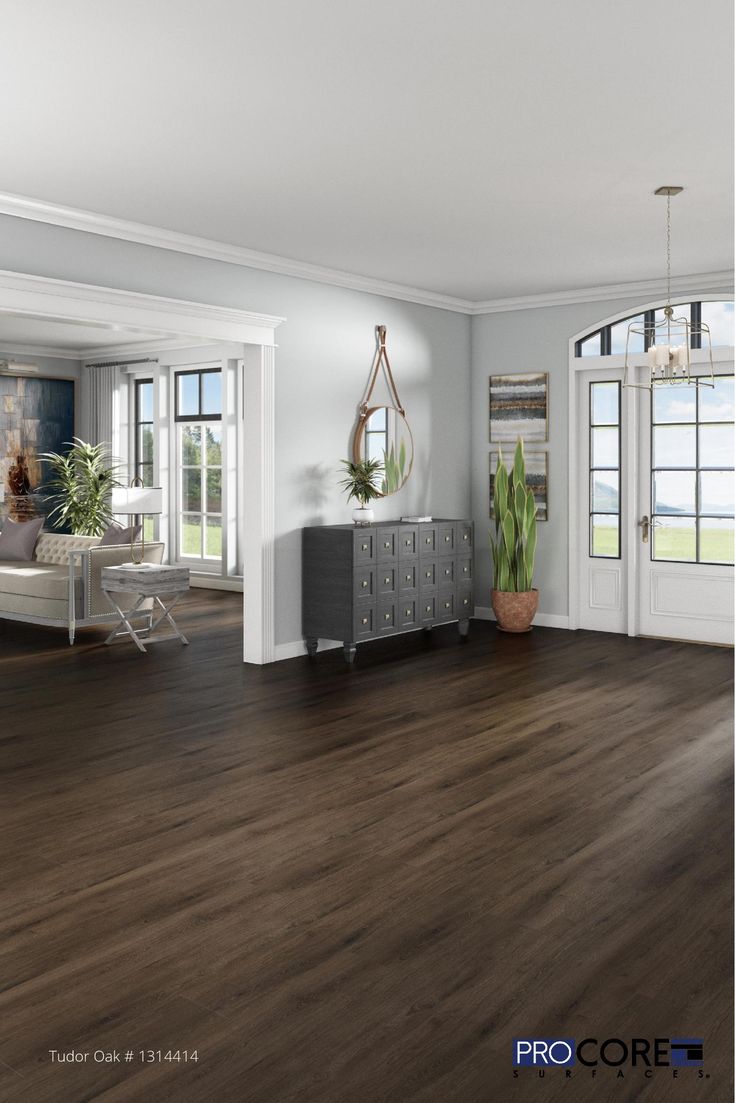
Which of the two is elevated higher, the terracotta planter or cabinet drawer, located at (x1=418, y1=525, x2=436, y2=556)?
cabinet drawer, located at (x1=418, y1=525, x2=436, y2=556)

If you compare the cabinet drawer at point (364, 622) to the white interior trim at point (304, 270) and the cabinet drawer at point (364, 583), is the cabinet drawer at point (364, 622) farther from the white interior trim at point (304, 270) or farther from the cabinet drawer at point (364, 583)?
the white interior trim at point (304, 270)

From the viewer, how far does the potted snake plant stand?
7695mm

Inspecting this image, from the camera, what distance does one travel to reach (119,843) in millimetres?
3422

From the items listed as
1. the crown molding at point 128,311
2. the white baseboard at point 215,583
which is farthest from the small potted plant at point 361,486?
the white baseboard at point 215,583

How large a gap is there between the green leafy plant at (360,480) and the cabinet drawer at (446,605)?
918 mm

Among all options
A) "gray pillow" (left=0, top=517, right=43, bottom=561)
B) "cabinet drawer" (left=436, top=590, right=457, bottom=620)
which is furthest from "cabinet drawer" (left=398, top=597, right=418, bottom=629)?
"gray pillow" (left=0, top=517, right=43, bottom=561)

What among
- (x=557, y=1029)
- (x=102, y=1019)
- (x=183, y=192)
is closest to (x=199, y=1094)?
(x=102, y=1019)

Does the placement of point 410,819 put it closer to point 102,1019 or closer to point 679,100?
point 102,1019

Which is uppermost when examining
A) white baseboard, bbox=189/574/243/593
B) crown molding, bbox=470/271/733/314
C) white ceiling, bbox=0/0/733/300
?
crown molding, bbox=470/271/733/314

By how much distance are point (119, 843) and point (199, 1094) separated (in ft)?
4.82

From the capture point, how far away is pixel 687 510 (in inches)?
285

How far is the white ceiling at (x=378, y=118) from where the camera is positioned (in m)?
3.05

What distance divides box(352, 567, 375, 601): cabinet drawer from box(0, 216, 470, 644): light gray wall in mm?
477

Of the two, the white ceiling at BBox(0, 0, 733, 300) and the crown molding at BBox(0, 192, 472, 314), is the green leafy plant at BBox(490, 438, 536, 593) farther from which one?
the white ceiling at BBox(0, 0, 733, 300)
